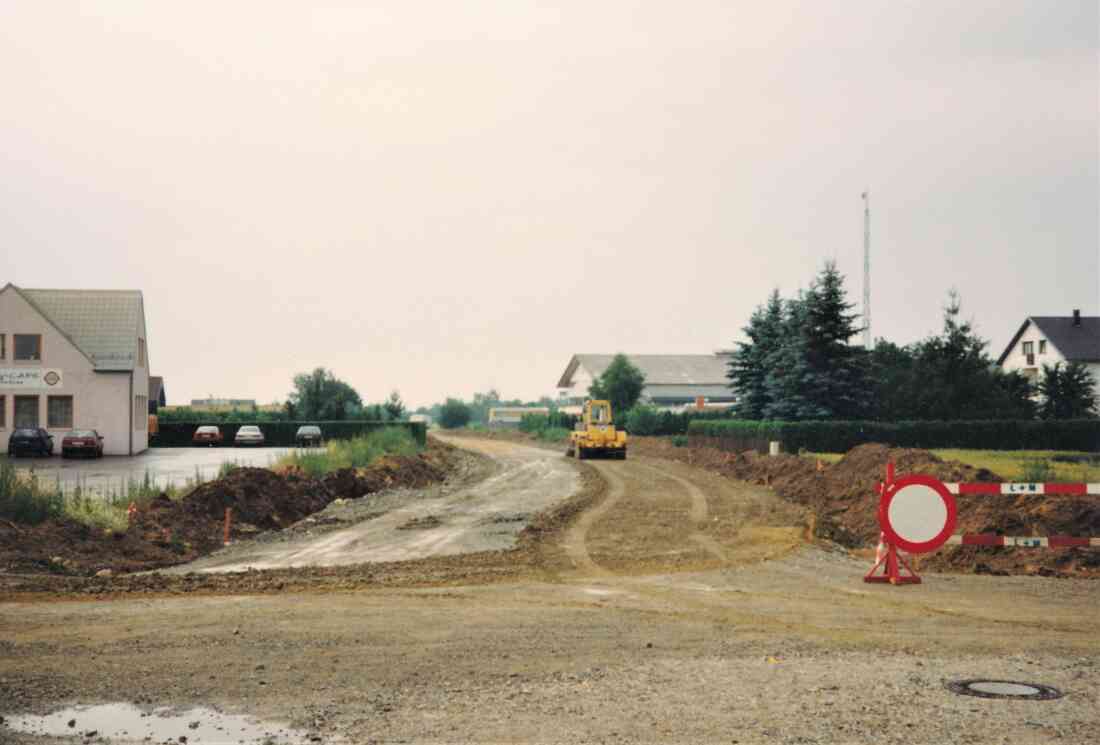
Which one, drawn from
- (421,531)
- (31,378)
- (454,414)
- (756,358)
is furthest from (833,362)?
(454,414)

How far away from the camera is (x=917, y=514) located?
45.8 feet

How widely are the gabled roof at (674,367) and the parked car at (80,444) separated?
62975 mm

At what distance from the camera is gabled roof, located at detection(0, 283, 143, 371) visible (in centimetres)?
5506

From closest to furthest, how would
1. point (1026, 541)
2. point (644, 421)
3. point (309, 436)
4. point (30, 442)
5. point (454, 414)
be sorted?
point (1026, 541), point (30, 442), point (309, 436), point (644, 421), point (454, 414)

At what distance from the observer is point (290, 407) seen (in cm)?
7988

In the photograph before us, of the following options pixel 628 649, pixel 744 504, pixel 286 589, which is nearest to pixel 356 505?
pixel 744 504

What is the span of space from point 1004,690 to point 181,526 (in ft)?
53.8

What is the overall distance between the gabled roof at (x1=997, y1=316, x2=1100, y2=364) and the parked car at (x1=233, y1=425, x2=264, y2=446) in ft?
179

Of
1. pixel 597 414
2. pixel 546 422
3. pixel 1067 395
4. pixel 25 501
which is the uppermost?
pixel 1067 395

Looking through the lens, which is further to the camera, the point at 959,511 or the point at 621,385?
the point at 621,385

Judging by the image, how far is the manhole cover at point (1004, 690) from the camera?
812cm

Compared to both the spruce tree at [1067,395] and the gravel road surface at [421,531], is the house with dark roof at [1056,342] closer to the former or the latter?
the spruce tree at [1067,395]

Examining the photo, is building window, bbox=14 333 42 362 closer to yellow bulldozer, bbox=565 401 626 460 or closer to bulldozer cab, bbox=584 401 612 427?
yellow bulldozer, bbox=565 401 626 460

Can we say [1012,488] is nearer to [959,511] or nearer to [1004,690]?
[959,511]
